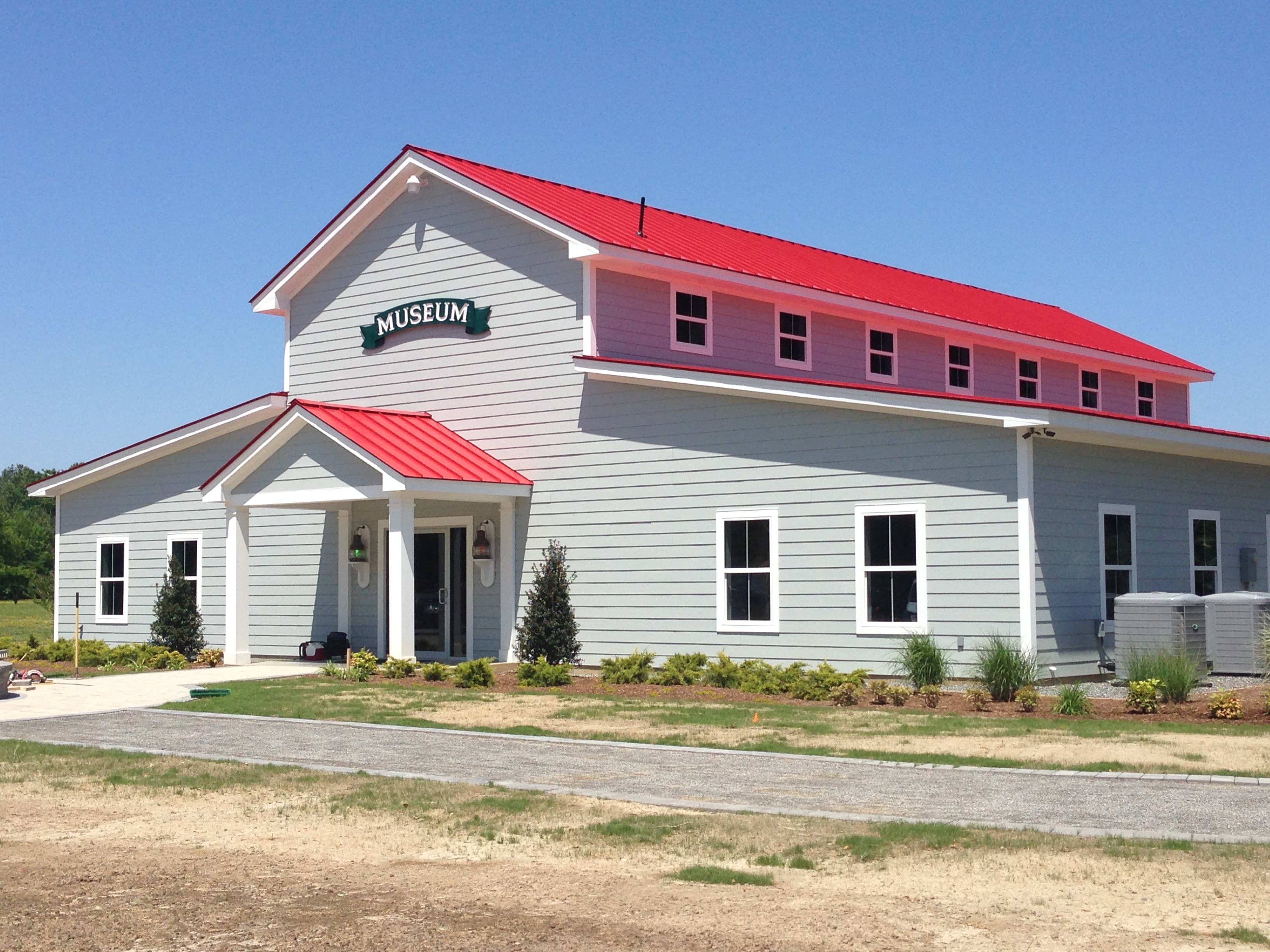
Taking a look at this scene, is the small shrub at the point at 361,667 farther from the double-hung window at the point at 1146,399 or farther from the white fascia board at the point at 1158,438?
the double-hung window at the point at 1146,399

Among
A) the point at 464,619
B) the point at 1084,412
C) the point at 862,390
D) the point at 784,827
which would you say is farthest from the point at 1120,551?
the point at 784,827

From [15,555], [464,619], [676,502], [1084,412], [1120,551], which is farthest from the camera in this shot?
[15,555]

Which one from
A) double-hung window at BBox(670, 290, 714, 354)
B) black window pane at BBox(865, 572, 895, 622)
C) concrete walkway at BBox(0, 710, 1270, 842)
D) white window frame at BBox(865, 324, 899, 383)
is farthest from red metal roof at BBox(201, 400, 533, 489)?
white window frame at BBox(865, 324, 899, 383)

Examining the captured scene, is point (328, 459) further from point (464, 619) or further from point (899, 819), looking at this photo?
point (899, 819)

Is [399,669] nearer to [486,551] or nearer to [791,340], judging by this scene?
[486,551]

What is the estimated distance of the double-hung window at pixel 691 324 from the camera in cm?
2441

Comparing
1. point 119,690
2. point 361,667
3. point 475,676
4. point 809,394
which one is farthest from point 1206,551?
point 119,690

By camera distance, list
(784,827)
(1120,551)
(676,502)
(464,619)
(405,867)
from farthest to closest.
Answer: (464,619)
(676,502)
(1120,551)
(784,827)
(405,867)

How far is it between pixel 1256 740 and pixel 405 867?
8575 mm

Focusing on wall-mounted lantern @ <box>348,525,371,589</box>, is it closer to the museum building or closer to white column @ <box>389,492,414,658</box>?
A: the museum building

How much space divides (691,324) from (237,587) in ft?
30.0

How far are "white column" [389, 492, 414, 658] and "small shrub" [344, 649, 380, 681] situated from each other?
20.3 inches

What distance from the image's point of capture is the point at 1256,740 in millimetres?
13266

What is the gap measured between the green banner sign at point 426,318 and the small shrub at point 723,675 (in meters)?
8.04
